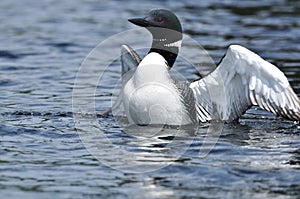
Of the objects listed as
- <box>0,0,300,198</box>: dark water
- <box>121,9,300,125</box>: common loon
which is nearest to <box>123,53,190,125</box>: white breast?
<box>121,9,300,125</box>: common loon

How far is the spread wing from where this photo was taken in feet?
30.5

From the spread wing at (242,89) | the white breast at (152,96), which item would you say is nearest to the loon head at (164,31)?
the white breast at (152,96)

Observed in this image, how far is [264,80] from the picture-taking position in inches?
372

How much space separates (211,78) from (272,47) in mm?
6359

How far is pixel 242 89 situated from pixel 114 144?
1.72 m

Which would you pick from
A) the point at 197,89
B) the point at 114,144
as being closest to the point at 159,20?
the point at 197,89

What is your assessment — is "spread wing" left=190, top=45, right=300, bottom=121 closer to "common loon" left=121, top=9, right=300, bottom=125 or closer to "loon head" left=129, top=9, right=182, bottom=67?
"common loon" left=121, top=9, right=300, bottom=125

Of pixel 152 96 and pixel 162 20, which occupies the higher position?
pixel 162 20

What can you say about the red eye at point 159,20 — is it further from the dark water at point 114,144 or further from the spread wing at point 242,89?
the dark water at point 114,144

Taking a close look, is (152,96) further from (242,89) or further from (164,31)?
(242,89)

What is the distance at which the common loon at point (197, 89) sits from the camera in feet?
30.8

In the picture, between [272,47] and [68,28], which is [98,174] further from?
[68,28]

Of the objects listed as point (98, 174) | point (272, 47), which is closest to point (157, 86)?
point (98, 174)

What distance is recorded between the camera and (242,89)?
979cm
